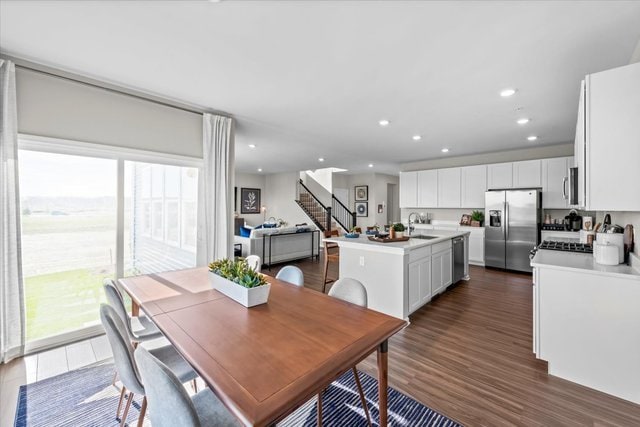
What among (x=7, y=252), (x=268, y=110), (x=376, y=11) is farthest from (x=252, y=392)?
(x=268, y=110)

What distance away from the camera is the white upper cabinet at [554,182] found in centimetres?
535

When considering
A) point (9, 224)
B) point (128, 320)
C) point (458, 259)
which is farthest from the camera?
point (458, 259)

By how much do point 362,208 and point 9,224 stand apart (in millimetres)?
9620

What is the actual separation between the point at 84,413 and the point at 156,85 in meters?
2.92

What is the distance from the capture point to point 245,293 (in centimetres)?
169

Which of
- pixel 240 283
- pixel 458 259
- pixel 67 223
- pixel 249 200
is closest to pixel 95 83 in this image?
pixel 67 223

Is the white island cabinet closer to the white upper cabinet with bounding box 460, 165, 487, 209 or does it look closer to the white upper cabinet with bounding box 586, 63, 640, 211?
the white upper cabinet with bounding box 586, 63, 640, 211

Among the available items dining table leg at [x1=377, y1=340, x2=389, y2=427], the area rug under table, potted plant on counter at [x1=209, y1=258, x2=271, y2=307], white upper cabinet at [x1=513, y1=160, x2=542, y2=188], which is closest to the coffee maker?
white upper cabinet at [x1=513, y1=160, x2=542, y2=188]

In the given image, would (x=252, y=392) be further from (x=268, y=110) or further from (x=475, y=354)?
(x=268, y=110)

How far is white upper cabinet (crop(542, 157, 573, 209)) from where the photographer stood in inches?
211

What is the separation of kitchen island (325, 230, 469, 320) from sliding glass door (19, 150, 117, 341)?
282cm

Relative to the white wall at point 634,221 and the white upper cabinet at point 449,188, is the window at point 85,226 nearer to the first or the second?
the white wall at point 634,221

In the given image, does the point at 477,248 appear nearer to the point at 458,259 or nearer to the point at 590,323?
the point at 458,259

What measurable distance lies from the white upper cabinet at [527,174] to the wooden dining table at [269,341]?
5.87 m
